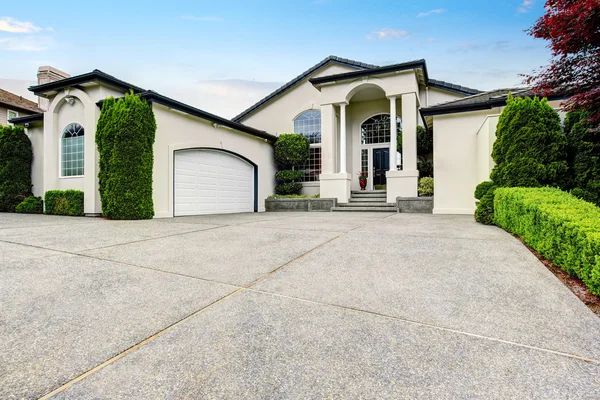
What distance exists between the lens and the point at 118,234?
504 cm

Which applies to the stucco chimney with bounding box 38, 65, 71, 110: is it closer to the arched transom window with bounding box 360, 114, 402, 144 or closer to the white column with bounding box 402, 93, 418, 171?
the arched transom window with bounding box 360, 114, 402, 144

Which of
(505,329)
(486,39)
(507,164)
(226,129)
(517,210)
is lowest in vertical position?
(505,329)

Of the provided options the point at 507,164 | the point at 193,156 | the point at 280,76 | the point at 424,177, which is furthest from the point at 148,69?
the point at 507,164

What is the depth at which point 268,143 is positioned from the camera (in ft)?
42.7

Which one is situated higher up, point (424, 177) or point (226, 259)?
point (424, 177)

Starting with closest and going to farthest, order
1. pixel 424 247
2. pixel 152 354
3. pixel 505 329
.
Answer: pixel 152 354
pixel 505 329
pixel 424 247

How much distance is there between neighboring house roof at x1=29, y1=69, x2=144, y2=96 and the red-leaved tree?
9.79 meters

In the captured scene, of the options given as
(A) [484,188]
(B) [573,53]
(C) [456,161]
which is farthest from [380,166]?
(B) [573,53]

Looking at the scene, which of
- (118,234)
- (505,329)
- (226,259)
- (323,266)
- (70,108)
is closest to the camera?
(505,329)

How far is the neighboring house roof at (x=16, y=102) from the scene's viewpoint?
1625 centimetres

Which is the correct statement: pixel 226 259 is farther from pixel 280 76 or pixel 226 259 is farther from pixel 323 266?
pixel 280 76

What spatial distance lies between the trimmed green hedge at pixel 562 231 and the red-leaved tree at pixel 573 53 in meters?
2.56

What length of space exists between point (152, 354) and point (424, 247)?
3456mm

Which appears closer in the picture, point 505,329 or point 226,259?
point 505,329
